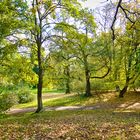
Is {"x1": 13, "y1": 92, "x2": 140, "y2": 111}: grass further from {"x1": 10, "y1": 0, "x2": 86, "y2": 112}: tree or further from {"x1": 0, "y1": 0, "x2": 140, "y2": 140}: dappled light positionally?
{"x1": 10, "y1": 0, "x2": 86, "y2": 112}: tree

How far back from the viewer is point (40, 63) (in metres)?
21.4

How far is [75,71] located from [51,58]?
12.5m

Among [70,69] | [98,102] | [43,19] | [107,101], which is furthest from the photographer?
[70,69]

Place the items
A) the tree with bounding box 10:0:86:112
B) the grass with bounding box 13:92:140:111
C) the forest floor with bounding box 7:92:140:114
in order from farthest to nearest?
the grass with bounding box 13:92:140:111 → the forest floor with bounding box 7:92:140:114 → the tree with bounding box 10:0:86:112

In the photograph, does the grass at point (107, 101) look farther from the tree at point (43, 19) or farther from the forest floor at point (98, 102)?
the tree at point (43, 19)

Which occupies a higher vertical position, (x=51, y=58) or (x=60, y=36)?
(x=60, y=36)

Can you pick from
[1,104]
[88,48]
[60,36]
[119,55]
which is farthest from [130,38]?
[1,104]

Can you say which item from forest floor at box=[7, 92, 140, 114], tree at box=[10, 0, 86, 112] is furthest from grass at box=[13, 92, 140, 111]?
tree at box=[10, 0, 86, 112]

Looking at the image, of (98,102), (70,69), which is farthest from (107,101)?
(70,69)

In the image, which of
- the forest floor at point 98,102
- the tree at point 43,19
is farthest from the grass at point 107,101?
the tree at point 43,19

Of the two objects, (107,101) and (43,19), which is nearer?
(43,19)

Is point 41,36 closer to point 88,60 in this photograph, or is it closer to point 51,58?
point 51,58

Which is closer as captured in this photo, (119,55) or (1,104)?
(1,104)

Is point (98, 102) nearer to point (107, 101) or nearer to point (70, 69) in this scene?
point (107, 101)
